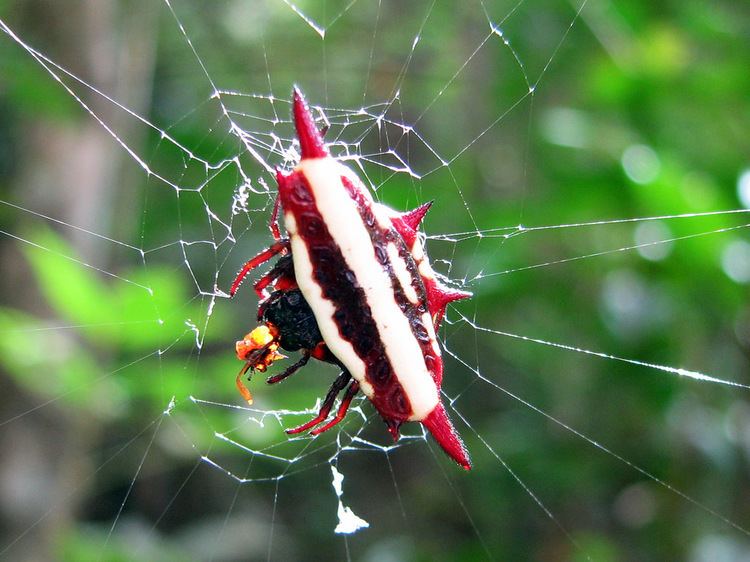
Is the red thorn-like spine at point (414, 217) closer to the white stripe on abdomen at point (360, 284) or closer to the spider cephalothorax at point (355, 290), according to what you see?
the spider cephalothorax at point (355, 290)

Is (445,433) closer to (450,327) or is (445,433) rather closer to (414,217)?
(414,217)

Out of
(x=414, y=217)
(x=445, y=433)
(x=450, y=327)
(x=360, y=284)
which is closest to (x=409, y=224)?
(x=414, y=217)

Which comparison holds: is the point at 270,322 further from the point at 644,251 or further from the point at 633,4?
the point at 633,4

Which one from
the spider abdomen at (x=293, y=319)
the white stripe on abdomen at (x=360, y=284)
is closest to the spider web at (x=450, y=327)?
the spider abdomen at (x=293, y=319)

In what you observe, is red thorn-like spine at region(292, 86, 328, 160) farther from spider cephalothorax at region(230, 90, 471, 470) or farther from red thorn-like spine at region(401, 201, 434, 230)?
red thorn-like spine at region(401, 201, 434, 230)

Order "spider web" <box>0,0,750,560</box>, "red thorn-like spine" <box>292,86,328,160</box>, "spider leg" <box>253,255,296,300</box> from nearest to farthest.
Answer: "red thorn-like spine" <box>292,86,328,160</box> < "spider leg" <box>253,255,296,300</box> < "spider web" <box>0,0,750,560</box>

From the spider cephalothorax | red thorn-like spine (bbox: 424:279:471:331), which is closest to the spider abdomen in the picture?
the spider cephalothorax

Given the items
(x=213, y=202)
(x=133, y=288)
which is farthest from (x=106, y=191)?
(x=133, y=288)
